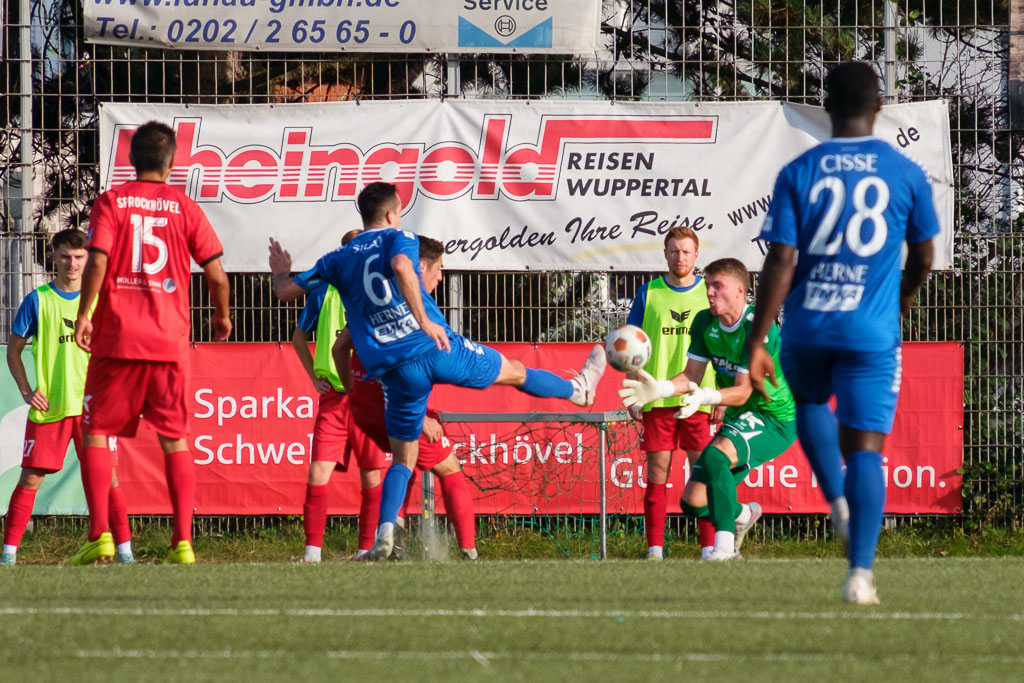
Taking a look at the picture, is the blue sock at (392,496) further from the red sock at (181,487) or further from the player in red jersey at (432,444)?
the red sock at (181,487)

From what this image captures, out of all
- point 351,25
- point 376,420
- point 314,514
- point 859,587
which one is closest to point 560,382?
point 376,420

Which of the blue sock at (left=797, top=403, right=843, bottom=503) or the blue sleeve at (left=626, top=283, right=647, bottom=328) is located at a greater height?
the blue sleeve at (left=626, top=283, right=647, bottom=328)

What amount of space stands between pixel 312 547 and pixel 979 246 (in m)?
5.52

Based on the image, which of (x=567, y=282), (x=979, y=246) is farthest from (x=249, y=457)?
(x=979, y=246)

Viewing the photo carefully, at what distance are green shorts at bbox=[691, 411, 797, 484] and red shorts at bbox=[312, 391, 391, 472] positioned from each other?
2288 millimetres

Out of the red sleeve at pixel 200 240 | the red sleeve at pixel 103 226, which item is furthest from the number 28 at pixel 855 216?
the red sleeve at pixel 103 226

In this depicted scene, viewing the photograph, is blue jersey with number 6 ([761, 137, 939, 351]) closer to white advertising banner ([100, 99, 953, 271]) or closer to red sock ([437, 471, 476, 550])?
red sock ([437, 471, 476, 550])

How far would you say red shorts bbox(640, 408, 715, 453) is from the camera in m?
8.44

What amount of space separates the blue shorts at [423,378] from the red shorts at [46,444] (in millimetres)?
2486

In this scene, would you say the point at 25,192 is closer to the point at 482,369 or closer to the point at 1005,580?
the point at 482,369

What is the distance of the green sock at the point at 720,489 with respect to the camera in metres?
7.02

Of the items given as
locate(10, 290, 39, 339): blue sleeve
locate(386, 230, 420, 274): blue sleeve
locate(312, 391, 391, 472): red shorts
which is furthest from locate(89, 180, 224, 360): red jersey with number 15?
locate(10, 290, 39, 339): blue sleeve

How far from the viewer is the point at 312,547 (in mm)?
8367

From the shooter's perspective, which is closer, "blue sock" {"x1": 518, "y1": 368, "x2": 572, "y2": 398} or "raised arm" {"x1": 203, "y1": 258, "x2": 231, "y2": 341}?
"raised arm" {"x1": 203, "y1": 258, "x2": 231, "y2": 341}
